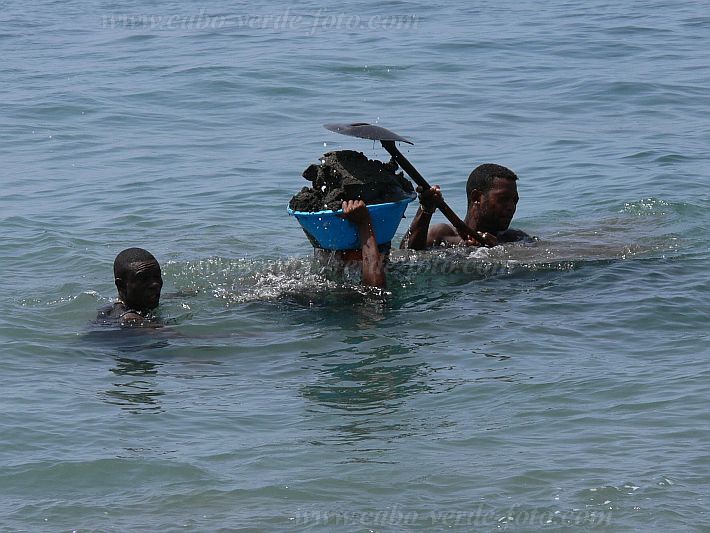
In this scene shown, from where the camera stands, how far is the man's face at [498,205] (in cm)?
925

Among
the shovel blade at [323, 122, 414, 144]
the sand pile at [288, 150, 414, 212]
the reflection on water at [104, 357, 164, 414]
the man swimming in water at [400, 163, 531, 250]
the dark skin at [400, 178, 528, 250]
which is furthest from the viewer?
the man swimming in water at [400, 163, 531, 250]

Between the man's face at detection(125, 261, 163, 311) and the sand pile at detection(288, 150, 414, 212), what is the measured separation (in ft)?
3.21

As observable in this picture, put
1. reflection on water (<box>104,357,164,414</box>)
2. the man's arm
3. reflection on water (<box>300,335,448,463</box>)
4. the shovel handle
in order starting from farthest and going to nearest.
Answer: the man's arm, the shovel handle, reflection on water (<box>104,357,164,414</box>), reflection on water (<box>300,335,448,463</box>)

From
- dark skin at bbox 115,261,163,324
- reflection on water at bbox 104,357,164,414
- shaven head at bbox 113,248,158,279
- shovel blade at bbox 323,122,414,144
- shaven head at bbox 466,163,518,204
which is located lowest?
reflection on water at bbox 104,357,164,414

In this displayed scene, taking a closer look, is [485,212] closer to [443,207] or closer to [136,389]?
[443,207]

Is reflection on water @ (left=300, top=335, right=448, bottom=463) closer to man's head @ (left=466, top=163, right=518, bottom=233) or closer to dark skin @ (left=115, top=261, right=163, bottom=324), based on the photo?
dark skin @ (left=115, top=261, right=163, bottom=324)

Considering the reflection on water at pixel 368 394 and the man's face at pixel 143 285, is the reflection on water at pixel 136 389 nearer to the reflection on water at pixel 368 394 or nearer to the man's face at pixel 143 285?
the man's face at pixel 143 285

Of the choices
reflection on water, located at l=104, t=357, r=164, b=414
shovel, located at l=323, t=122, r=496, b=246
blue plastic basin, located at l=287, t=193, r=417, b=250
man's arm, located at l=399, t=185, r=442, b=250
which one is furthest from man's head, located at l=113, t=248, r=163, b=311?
man's arm, located at l=399, t=185, r=442, b=250

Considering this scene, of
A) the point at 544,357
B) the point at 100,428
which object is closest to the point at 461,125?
the point at 544,357

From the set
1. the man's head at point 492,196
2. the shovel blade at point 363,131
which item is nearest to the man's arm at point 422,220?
the man's head at point 492,196

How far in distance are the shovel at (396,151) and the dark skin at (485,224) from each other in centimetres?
7

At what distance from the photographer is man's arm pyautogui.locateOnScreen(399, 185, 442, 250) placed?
842cm

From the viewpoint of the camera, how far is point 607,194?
38.5 feet

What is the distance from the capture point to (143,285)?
7.71m
